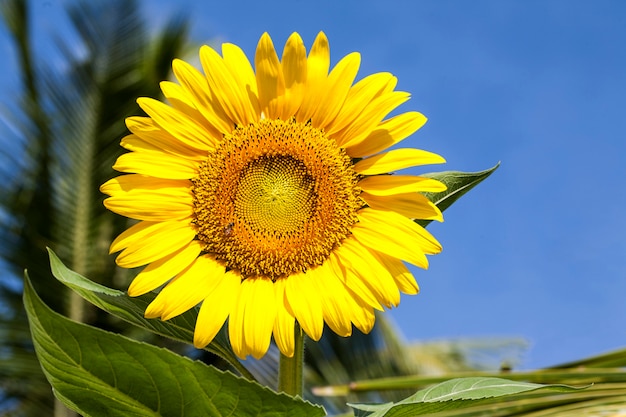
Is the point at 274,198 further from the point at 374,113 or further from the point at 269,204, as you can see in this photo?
the point at 374,113

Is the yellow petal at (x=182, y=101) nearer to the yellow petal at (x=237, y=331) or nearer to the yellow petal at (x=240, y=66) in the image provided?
the yellow petal at (x=240, y=66)

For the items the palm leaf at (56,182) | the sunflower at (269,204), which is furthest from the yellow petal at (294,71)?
the palm leaf at (56,182)

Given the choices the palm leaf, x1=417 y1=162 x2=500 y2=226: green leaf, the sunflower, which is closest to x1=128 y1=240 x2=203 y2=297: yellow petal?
the sunflower

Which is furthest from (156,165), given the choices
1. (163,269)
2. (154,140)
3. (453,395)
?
(453,395)

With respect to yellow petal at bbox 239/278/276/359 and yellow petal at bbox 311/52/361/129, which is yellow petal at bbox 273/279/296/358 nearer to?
yellow petal at bbox 239/278/276/359

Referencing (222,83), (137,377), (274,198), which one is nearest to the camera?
(137,377)

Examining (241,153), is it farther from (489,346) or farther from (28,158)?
(489,346)
